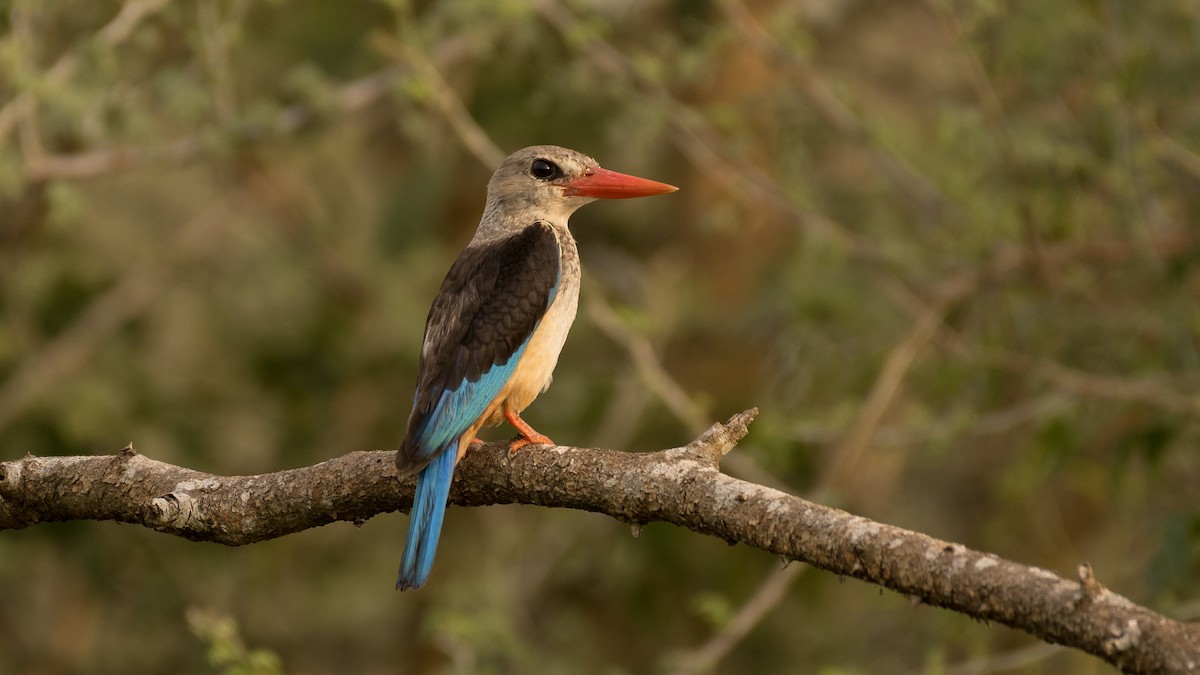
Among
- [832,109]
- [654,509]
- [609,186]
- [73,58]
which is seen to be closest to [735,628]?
[609,186]

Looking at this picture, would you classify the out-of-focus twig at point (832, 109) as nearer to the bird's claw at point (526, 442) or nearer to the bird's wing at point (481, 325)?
the bird's wing at point (481, 325)

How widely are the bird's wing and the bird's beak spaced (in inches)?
12.7

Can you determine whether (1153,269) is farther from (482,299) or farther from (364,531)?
(364,531)

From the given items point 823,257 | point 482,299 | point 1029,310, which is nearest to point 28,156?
point 482,299

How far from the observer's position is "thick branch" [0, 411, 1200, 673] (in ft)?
6.36

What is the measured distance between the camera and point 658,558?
661cm

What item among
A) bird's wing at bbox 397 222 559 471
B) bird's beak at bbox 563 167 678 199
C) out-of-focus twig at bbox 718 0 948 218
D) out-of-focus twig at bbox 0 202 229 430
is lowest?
bird's wing at bbox 397 222 559 471

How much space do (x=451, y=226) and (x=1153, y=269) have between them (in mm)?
4497

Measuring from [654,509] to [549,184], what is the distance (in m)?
1.82

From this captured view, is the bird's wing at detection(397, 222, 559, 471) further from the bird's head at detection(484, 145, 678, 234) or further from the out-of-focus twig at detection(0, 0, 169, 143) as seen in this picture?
the out-of-focus twig at detection(0, 0, 169, 143)

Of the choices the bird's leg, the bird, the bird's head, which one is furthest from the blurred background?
the bird's leg

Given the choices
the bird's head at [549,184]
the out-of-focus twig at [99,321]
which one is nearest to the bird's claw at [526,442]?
the bird's head at [549,184]

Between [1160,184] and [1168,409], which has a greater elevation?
[1160,184]

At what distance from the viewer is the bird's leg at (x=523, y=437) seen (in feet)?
10.0
